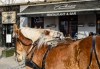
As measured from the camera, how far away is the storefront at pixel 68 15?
10711mm

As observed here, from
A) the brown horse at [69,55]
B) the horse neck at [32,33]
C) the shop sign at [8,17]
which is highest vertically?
the shop sign at [8,17]

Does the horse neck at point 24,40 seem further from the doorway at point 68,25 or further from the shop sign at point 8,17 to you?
the shop sign at point 8,17

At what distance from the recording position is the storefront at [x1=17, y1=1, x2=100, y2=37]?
10.7m

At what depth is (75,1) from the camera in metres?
12.6

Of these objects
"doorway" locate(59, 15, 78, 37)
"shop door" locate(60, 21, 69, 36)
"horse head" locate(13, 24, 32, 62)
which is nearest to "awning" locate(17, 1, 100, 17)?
"doorway" locate(59, 15, 78, 37)

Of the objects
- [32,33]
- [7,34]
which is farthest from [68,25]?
[32,33]

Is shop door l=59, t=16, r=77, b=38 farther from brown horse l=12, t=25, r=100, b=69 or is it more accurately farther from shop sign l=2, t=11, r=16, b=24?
brown horse l=12, t=25, r=100, b=69

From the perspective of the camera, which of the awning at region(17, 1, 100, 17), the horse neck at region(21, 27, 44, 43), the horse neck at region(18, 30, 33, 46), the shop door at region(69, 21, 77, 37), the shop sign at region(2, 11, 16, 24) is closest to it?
the horse neck at region(21, 27, 44, 43)

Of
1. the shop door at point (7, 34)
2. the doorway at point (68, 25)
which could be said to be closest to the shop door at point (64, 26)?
the doorway at point (68, 25)

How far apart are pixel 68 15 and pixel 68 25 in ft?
7.30

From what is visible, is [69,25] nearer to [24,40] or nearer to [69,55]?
[24,40]

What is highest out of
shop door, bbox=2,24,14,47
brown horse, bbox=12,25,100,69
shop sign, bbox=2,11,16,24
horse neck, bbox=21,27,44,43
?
shop sign, bbox=2,11,16,24

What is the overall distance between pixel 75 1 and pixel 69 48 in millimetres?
10377

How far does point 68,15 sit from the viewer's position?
11641 mm
